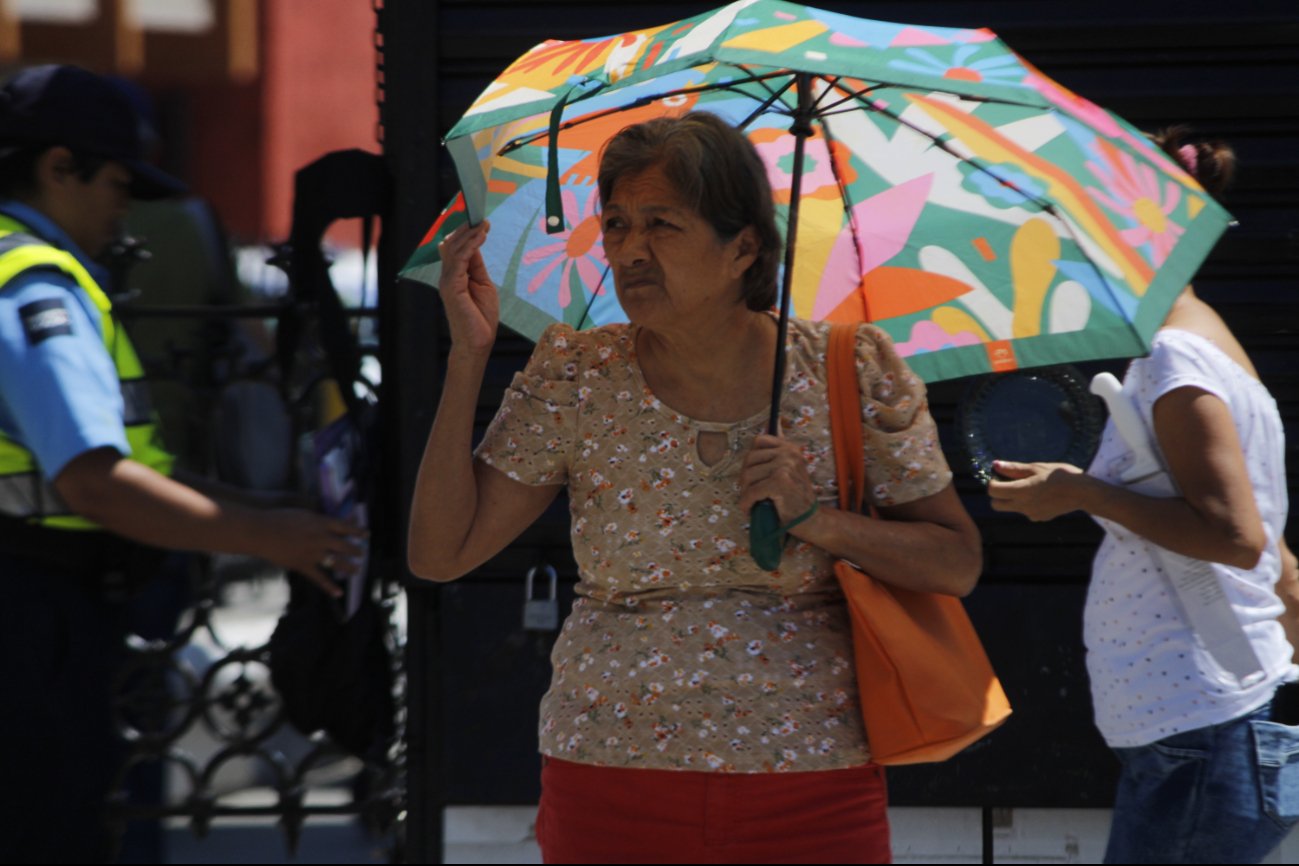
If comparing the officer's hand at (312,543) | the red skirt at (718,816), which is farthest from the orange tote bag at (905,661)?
the officer's hand at (312,543)

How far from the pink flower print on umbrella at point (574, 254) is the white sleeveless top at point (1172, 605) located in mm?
997

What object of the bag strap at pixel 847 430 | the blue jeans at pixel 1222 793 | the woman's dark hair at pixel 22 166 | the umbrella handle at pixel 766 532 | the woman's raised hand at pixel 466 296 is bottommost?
the blue jeans at pixel 1222 793

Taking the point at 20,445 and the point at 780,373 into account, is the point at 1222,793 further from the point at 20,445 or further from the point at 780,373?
the point at 20,445

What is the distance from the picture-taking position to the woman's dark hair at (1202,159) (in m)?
3.14

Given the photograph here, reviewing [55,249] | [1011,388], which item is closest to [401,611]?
[55,249]

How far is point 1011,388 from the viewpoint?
3250mm

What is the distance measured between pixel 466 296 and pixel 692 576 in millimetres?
564

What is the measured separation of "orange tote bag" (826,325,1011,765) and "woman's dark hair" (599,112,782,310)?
29cm

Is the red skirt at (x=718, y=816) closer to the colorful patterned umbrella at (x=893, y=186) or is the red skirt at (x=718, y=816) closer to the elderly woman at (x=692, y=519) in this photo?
the elderly woman at (x=692, y=519)

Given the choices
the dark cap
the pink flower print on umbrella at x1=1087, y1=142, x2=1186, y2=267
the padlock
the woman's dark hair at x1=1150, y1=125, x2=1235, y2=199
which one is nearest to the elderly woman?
the pink flower print on umbrella at x1=1087, y1=142, x2=1186, y2=267

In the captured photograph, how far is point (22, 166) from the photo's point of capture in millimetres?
3588

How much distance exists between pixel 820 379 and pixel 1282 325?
2.14 metres

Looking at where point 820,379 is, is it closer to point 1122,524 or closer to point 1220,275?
point 1122,524

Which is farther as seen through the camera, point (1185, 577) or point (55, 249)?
point (55, 249)
